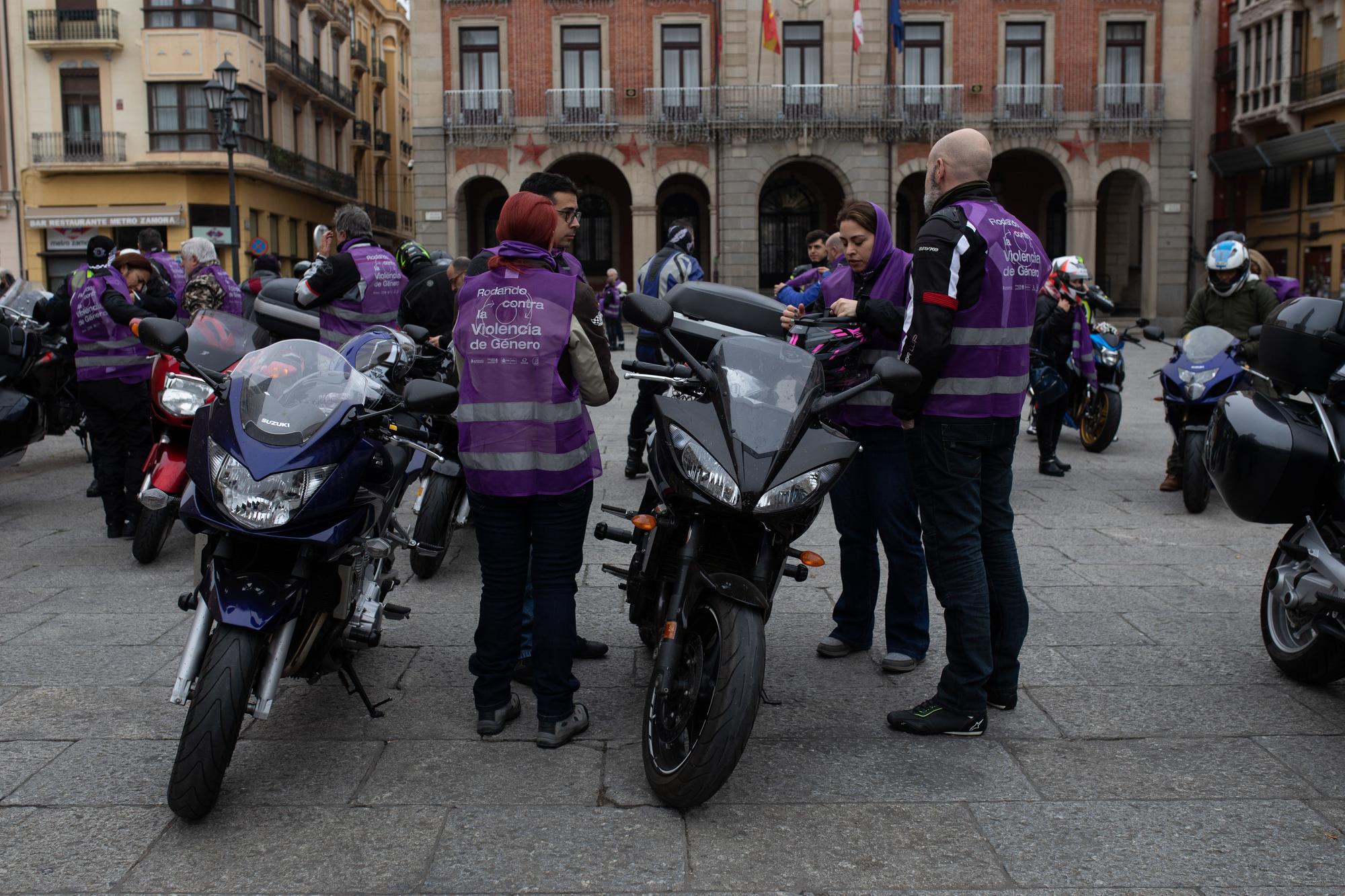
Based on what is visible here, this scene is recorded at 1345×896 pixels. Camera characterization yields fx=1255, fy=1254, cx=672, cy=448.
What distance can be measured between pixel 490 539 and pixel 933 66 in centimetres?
3369

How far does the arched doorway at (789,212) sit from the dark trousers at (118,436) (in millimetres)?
31232

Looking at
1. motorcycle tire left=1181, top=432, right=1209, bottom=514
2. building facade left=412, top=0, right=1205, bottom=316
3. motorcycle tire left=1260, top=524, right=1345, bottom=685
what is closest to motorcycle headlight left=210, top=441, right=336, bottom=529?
motorcycle tire left=1260, top=524, right=1345, bottom=685

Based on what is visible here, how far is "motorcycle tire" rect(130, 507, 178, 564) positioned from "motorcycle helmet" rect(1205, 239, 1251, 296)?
22.4ft

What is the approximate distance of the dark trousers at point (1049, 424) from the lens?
9.75 metres

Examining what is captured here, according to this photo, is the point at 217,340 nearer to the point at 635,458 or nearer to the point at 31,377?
the point at 31,377

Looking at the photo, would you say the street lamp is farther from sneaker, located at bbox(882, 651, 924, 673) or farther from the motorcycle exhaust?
the motorcycle exhaust

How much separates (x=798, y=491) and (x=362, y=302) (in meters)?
4.47

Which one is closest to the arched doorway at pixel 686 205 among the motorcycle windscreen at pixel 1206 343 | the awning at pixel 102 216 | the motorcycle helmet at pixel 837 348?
the awning at pixel 102 216

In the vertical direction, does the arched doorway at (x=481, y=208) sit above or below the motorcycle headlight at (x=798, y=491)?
above

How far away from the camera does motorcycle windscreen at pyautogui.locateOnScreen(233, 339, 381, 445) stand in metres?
3.63

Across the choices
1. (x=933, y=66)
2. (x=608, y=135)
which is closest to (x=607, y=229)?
(x=608, y=135)

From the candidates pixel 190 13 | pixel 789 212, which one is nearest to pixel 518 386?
pixel 789 212

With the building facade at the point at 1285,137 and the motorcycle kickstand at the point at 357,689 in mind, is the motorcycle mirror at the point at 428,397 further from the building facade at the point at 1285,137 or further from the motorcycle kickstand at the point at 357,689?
the building facade at the point at 1285,137

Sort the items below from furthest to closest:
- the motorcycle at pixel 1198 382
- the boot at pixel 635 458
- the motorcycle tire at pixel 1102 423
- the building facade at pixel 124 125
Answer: the building facade at pixel 124 125
the motorcycle tire at pixel 1102 423
the boot at pixel 635 458
the motorcycle at pixel 1198 382
